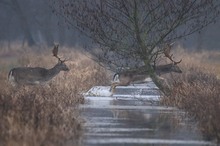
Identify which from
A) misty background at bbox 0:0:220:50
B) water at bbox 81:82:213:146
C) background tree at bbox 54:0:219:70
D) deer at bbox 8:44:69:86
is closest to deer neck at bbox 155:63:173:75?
water at bbox 81:82:213:146

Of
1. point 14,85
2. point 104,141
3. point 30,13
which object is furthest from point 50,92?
point 30,13

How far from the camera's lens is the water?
41.6 ft

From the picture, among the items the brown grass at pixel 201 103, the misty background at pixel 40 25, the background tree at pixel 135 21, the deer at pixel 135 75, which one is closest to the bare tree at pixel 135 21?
the background tree at pixel 135 21

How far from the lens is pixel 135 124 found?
15336mm

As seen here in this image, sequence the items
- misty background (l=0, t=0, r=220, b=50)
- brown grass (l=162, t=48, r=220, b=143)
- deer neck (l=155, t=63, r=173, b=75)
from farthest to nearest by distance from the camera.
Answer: misty background (l=0, t=0, r=220, b=50), deer neck (l=155, t=63, r=173, b=75), brown grass (l=162, t=48, r=220, b=143)

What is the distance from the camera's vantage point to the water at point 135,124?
12666 millimetres

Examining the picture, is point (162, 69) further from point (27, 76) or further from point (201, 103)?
point (201, 103)

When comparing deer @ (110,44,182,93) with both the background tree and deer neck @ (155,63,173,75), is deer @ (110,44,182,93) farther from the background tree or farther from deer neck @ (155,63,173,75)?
the background tree

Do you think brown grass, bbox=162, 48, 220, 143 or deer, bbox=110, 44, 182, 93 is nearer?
brown grass, bbox=162, 48, 220, 143

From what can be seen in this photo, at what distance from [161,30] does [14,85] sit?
5342 mm

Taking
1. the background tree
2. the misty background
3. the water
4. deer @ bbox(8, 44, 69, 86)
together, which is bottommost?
the water

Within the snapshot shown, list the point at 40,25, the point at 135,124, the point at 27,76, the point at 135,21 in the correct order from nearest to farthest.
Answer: the point at 135,124 < the point at 135,21 < the point at 27,76 < the point at 40,25

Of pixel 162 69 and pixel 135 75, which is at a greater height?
pixel 162 69

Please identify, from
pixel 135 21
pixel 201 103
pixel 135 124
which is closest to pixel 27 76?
pixel 135 21
